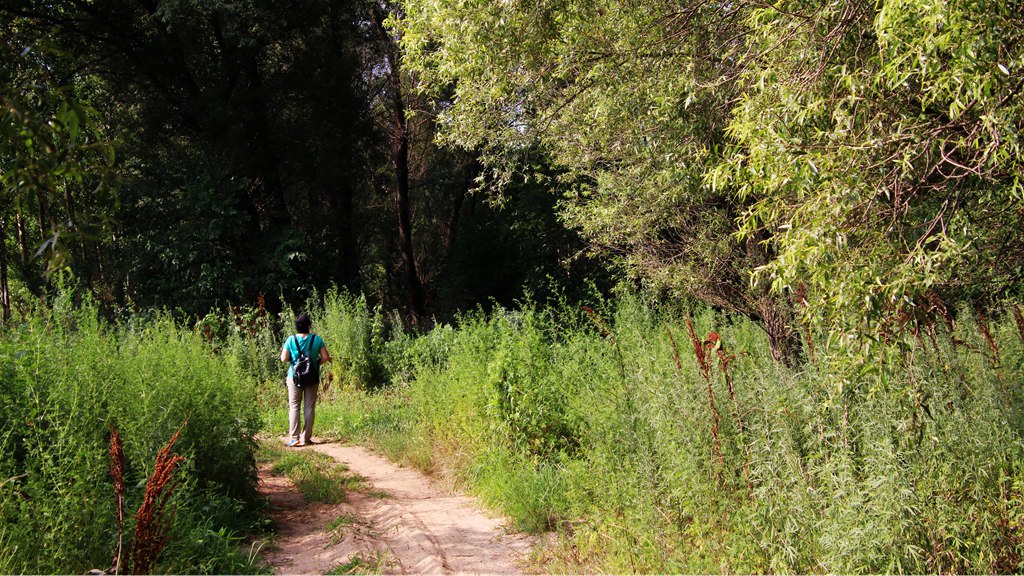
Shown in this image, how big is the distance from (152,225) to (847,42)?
1661 cm

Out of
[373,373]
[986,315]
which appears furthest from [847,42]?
[373,373]

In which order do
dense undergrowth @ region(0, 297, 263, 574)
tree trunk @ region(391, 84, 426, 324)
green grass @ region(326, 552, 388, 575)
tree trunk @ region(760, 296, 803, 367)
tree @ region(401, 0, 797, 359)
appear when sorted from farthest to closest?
tree trunk @ region(391, 84, 426, 324), tree trunk @ region(760, 296, 803, 367), tree @ region(401, 0, 797, 359), green grass @ region(326, 552, 388, 575), dense undergrowth @ region(0, 297, 263, 574)

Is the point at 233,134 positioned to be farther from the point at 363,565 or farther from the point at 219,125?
the point at 363,565

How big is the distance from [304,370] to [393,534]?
3755mm

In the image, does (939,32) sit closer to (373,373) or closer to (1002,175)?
(1002,175)

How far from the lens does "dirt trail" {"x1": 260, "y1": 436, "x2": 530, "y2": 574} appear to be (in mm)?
5512

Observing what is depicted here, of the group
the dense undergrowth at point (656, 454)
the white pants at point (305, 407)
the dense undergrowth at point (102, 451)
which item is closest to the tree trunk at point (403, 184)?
the white pants at point (305, 407)

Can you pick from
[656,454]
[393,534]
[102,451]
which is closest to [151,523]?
[102,451]

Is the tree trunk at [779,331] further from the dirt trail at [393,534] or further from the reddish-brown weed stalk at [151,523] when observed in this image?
the reddish-brown weed stalk at [151,523]

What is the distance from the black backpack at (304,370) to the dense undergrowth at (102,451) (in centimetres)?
285

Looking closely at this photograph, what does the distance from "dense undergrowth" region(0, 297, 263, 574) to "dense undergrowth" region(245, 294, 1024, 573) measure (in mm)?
2428

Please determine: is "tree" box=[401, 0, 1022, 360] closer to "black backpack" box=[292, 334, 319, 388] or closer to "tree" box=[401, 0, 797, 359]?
"tree" box=[401, 0, 797, 359]

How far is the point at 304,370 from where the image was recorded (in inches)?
370

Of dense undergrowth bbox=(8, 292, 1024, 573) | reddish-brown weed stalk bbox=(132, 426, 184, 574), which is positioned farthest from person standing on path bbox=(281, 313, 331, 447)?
reddish-brown weed stalk bbox=(132, 426, 184, 574)
